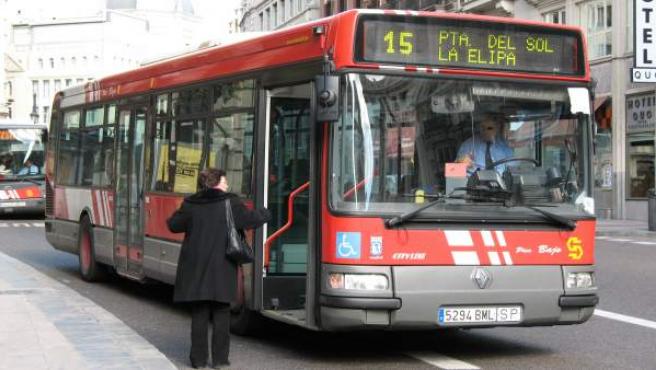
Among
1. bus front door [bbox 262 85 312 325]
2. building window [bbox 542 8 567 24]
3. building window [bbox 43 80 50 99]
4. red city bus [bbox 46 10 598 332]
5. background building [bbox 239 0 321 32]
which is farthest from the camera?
building window [bbox 43 80 50 99]

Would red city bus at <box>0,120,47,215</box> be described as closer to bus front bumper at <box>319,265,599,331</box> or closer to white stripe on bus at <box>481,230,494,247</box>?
bus front bumper at <box>319,265,599,331</box>

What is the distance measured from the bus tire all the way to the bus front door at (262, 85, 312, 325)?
19.0 ft

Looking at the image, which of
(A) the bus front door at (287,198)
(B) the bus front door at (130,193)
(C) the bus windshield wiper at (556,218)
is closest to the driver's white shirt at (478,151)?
(C) the bus windshield wiper at (556,218)

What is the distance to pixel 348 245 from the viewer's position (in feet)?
26.5

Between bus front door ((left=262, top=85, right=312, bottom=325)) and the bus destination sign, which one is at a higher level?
the bus destination sign

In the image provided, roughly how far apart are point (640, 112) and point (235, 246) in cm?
2831

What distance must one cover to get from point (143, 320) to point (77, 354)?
3.23 metres

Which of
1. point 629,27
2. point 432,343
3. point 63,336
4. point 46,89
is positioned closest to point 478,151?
point 432,343

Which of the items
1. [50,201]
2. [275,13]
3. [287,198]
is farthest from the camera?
[275,13]

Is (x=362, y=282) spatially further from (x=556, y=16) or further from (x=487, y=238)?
(x=556, y=16)

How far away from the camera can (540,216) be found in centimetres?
856

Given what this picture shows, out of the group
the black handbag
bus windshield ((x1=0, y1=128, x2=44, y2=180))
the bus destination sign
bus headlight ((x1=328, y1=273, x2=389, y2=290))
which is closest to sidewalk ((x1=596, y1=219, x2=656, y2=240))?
bus windshield ((x1=0, y1=128, x2=44, y2=180))

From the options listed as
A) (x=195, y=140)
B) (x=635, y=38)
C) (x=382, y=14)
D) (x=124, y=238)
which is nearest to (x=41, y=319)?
(x=195, y=140)

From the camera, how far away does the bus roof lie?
8.22m
